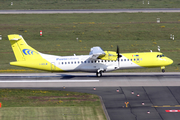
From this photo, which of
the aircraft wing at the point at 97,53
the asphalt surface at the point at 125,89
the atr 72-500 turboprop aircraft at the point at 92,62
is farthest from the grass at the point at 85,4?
the aircraft wing at the point at 97,53

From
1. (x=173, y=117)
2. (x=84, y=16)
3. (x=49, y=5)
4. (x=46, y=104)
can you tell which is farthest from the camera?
(x=49, y=5)

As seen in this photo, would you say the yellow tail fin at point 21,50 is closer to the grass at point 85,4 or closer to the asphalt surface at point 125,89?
the asphalt surface at point 125,89

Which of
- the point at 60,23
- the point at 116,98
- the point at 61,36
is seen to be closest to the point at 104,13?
the point at 60,23

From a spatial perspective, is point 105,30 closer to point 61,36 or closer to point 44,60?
point 61,36

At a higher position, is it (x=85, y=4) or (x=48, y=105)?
(x=85, y=4)

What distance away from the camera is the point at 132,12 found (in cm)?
8794

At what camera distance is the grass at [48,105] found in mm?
25875

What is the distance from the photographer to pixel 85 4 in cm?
10425

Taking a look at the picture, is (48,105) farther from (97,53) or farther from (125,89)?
(97,53)

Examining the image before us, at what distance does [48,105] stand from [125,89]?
10.6 meters

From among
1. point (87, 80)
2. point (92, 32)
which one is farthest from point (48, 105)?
point (92, 32)

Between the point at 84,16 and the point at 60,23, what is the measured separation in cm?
1009

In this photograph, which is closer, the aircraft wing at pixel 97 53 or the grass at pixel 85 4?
the aircraft wing at pixel 97 53

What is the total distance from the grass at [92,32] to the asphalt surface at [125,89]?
28.5 ft
